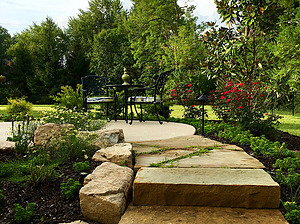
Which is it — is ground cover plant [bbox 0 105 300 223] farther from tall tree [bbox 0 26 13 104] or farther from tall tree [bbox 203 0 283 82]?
tall tree [bbox 0 26 13 104]

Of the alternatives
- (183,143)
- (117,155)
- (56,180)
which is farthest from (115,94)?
(56,180)

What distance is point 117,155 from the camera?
2354 millimetres

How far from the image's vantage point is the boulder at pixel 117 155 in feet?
7.61

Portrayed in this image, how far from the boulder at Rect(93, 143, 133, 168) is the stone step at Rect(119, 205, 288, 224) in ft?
1.81

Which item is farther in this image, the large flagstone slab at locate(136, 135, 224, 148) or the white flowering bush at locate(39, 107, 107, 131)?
the white flowering bush at locate(39, 107, 107, 131)

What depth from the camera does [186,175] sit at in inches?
77.5

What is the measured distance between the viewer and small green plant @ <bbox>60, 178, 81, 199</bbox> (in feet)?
6.13

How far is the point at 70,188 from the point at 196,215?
869 mm

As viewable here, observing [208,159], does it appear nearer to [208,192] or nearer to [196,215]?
[208,192]

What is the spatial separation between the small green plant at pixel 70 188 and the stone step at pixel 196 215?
1.35 feet

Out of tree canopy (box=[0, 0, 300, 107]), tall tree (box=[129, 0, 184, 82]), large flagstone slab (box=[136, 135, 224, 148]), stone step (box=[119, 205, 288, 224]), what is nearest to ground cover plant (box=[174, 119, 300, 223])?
stone step (box=[119, 205, 288, 224])

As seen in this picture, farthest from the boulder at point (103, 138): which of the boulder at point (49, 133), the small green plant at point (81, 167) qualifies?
the small green plant at point (81, 167)

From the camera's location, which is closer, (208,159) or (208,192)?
(208,192)

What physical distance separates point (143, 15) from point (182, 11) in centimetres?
223
